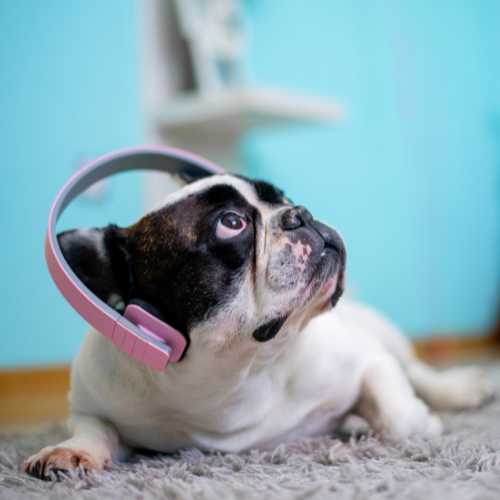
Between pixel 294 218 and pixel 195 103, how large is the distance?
1642mm

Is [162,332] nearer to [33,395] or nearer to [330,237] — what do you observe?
[330,237]

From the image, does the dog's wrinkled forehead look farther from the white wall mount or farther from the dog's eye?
the white wall mount

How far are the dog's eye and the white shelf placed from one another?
4.81ft

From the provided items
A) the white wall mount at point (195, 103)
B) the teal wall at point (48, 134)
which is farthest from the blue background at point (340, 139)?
the white wall mount at point (195, 103)

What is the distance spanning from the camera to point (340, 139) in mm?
3479

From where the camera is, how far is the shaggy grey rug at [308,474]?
34.1 inches

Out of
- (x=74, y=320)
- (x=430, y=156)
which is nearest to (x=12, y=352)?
(x=74, y=320)

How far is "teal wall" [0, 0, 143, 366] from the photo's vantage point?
7.54ft

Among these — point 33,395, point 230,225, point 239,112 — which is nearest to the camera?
point 230,225

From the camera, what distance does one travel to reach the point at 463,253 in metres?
4.05

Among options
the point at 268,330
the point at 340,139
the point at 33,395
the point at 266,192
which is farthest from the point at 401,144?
the point at 268,330

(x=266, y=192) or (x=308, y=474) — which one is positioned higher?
(x=266, y=192)

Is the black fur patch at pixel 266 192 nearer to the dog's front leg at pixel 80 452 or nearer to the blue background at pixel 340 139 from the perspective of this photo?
the dog's front leg at pixel 80 452

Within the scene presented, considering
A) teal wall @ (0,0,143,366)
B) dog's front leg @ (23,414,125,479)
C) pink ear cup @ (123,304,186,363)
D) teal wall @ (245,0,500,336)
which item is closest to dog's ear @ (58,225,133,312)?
pink ear cup @ (123,304,186,363)
